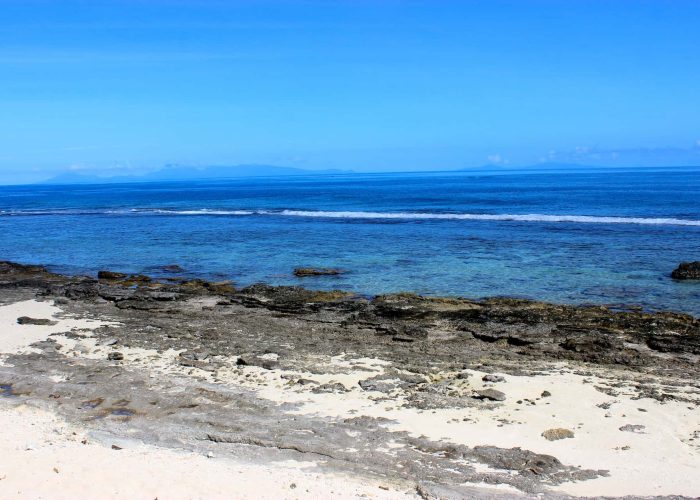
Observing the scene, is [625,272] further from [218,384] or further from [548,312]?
[218,384]

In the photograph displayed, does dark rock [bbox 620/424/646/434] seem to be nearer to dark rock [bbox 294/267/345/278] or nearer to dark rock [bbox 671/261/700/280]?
dark rock [bbox 671/261/700/280]

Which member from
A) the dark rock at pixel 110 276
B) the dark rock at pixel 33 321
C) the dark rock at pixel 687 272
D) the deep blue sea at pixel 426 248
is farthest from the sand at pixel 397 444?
the dark rock at pixel 110 276

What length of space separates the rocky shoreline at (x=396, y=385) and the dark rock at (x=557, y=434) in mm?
28

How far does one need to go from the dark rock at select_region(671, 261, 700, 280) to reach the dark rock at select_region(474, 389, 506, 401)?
13435 millimetres

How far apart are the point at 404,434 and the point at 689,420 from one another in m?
4.15

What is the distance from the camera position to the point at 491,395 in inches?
384

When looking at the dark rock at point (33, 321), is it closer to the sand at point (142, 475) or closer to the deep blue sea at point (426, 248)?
the deep blue sea at point (426, 248)

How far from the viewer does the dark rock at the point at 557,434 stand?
329 inches

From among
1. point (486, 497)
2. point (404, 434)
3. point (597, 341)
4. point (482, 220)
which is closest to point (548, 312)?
point (597, 341)

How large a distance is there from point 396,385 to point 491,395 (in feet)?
5.24

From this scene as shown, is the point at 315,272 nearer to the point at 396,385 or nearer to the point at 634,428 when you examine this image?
the point at 396,385

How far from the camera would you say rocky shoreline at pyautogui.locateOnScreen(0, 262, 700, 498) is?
25.4 feet

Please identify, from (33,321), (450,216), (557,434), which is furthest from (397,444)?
(450,216)

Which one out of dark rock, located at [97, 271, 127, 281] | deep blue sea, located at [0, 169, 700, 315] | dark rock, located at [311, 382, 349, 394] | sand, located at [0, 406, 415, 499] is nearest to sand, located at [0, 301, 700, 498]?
sand, located at [0, 406, 415, 499]
